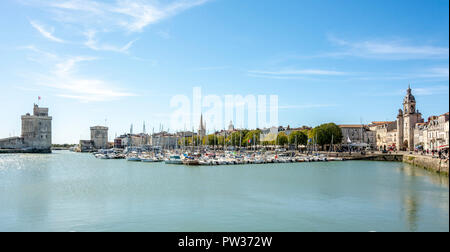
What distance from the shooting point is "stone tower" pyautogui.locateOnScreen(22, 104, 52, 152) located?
11556 centimetres

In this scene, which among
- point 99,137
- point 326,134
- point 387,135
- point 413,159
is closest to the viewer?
point 413,159

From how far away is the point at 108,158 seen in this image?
261 feet

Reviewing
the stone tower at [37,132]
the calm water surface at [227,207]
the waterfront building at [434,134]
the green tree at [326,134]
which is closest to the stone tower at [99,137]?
the stone tower at [37,132]

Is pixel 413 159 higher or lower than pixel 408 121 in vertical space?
lower

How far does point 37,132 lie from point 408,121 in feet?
348

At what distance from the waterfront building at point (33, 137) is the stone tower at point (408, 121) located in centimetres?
10230

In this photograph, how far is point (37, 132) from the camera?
381 feet

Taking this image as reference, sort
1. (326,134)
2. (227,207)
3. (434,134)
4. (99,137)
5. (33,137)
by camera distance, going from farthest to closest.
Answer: (99,137) < (33,137) < (326,134) < (434,134) < (227,207)

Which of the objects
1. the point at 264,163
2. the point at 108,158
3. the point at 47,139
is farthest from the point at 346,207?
the point at 47,139

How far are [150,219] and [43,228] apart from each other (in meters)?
4.46

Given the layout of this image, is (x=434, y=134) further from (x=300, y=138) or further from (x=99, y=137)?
(x=99, y=137)

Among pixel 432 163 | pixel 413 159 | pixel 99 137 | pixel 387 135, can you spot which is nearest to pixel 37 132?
pixel 99 137
